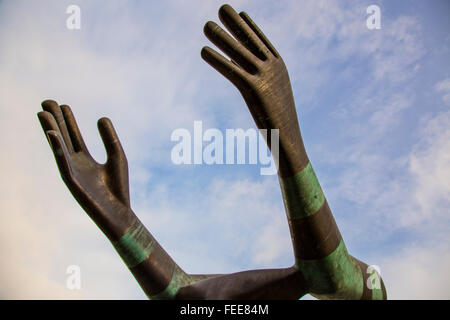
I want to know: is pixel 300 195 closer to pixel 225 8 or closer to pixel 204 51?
pixel 204 51

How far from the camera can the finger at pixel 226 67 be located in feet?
11.5

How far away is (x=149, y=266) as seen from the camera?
4.39 meters

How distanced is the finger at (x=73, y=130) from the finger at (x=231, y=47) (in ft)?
7.80

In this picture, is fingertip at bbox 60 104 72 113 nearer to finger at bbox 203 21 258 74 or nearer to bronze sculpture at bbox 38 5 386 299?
bronze sculpture at bbox 38 5 386 299

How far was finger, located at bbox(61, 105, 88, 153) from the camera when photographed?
4.86 m

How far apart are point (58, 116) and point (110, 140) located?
0.87 meters

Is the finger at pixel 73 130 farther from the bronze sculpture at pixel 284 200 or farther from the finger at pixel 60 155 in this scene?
the finger at pixel 60 155

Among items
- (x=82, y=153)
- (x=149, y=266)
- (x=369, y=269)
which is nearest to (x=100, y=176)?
(x=82, y=153)

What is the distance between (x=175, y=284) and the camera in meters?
4.57

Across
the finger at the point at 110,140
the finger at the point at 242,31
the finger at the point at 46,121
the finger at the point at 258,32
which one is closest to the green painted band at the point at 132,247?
the finger at the point at 110,140

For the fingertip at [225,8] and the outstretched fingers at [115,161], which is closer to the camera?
the fingertip at [225,8]

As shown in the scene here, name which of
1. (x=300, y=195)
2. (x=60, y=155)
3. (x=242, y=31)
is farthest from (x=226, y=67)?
(x=60, y=155)
